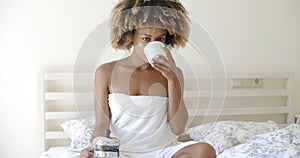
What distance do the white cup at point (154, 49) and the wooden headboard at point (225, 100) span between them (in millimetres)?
719

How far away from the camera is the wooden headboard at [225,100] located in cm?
219

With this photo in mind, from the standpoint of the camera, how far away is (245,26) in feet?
8.26

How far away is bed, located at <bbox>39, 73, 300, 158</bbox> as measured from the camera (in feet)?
5.43

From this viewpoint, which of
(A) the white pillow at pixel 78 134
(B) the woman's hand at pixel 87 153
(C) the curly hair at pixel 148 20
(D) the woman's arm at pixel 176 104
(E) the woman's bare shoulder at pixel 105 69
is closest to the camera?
(C) the curly hair at pixel 148 20

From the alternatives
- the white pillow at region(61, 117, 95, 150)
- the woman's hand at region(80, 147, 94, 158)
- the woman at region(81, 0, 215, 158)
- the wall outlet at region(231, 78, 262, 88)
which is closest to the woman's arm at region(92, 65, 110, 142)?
the woman at region(81, 0, 215, 158)

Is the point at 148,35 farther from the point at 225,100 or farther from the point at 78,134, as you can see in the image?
the point at 225,100

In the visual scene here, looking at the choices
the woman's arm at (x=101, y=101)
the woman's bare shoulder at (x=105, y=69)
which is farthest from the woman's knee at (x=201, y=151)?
the woman's bare shoulder at (x=105, y=69)

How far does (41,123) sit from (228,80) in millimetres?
1128

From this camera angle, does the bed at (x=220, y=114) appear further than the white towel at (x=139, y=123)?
Yes

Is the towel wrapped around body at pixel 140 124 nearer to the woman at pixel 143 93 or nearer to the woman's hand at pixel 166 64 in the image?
the woman at pixel 143 93

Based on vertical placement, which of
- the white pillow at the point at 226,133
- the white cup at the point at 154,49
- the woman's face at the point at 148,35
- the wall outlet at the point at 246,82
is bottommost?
the white pillow at the point at 226,133

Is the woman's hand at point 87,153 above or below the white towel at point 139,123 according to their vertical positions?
below

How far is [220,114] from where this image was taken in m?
2.33

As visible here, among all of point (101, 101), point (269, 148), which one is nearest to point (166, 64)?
point (101, 101)
